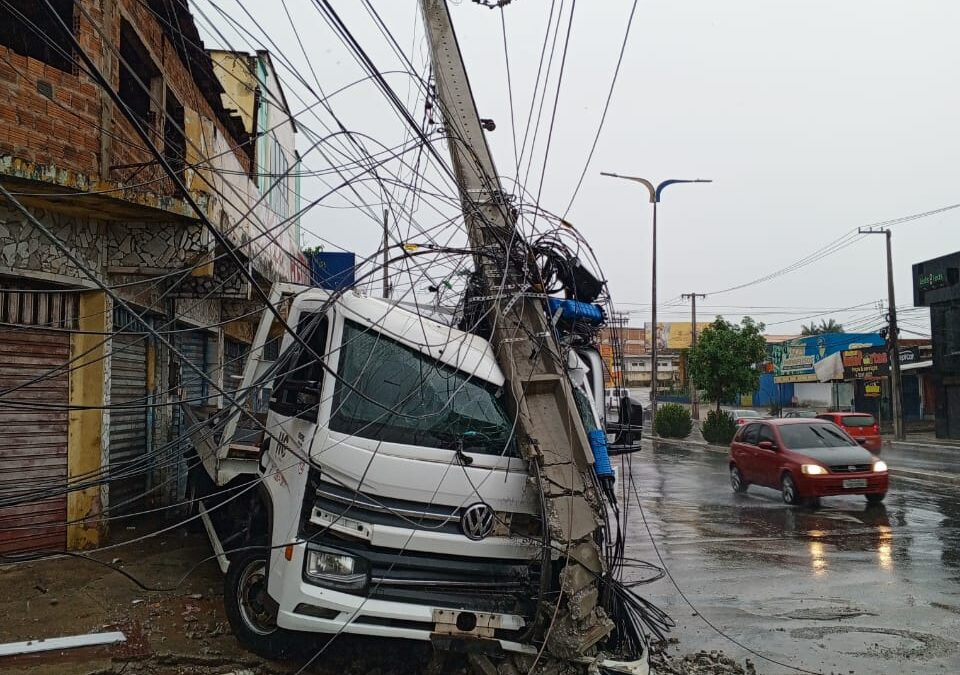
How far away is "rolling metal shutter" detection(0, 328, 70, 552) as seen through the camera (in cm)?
738

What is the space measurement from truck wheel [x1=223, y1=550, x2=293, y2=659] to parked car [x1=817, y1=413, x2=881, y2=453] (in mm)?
19406

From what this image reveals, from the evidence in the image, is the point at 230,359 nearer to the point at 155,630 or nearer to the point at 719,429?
the point at 155,630

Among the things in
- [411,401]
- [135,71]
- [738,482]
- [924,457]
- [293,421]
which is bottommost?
[924,457]

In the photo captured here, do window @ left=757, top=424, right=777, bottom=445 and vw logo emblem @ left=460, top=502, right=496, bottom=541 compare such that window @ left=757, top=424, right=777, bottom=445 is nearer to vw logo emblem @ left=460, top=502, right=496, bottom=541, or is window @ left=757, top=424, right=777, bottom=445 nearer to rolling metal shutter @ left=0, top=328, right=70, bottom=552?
vw logo emblem @ left=460, top=502, right=496, bottom=541

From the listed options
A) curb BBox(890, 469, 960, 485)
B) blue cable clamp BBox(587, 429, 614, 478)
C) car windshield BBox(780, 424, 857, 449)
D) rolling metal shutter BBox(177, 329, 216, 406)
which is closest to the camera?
blue cable clamp BBox(587, 429, 614, 478)

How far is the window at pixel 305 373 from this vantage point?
475cm

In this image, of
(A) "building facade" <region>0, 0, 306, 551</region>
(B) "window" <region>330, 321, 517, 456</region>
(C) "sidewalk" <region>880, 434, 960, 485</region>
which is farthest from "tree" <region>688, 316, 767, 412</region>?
(B) "window" <region>330, 321, 517, 456</region>

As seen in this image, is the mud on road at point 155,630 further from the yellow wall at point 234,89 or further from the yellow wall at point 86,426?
the yellow wall at point 234,89

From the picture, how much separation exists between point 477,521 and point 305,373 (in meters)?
1.85

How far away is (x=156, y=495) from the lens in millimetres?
10227

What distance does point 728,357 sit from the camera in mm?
28203

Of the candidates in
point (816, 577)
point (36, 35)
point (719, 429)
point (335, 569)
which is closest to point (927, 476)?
point (719, 429)

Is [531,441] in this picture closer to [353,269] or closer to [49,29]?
[353,269]

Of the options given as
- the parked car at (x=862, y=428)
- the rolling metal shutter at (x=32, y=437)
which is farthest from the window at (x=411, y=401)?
the parked car at (x=862, y=428)
